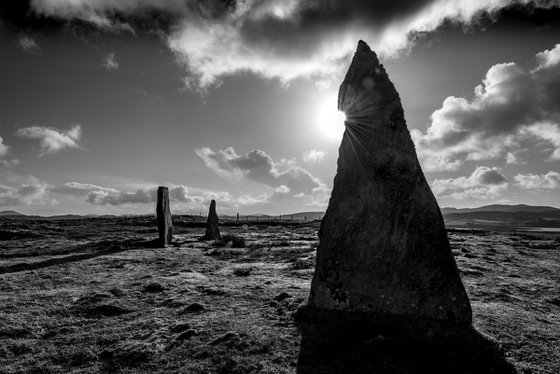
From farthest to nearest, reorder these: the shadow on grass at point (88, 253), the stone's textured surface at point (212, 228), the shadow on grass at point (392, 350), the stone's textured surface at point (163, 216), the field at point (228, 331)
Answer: the stone's textured surface at point (212, 228)
the stone's textured surface at point (163, 216)
the shadow on grass at point (88, 253)
the field at point (228, 331)
the shadow on grass at point (392, 350)

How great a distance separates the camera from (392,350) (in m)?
4.46

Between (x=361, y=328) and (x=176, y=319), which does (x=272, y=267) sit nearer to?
(x=176, y=319)

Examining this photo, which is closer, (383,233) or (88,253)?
(383,233)

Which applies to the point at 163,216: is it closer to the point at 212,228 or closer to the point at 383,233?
the point at 212,228

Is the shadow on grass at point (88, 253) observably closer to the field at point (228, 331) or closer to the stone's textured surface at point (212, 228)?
the field at point (228, 331)

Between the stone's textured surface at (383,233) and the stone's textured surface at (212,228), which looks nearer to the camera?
the stone's textured surface at (383,233)

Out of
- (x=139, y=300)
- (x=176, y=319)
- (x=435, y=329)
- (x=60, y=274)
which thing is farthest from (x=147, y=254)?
(x=435, y=329)

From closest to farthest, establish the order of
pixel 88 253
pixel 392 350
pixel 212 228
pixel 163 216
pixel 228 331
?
pixel 392 350 → pixel 228 331 → pixel 88 253 → pixel 163 216 → pixel 212 228

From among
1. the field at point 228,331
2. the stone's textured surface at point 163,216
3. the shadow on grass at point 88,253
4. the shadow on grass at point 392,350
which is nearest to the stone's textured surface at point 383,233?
the shadow on grass at point 392,350

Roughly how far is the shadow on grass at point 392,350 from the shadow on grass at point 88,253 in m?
11.7

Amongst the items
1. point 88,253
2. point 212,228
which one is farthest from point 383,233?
point 212,228

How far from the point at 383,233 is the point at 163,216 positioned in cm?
1746

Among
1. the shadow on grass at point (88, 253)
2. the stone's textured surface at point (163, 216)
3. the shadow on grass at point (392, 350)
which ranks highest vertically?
the stone's textured surface at point (163, 216)

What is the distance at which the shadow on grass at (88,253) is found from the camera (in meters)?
11.7
